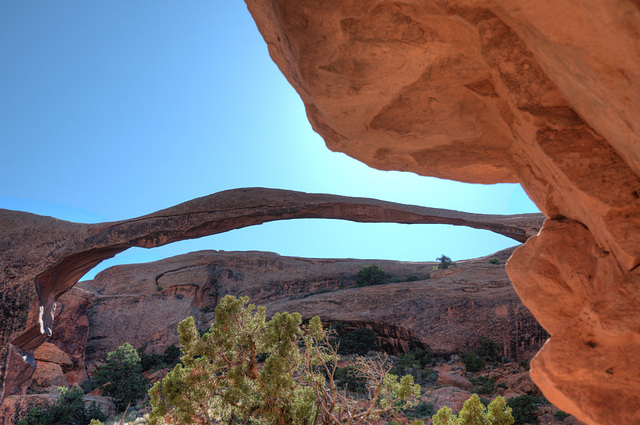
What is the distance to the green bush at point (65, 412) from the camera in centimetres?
1239

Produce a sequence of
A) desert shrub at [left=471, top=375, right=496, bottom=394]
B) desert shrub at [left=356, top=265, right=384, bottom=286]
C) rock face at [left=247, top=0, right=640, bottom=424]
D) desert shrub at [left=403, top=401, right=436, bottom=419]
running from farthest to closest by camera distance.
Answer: desert shrub at [left=356, top=265, right=384, bottom=286], desert shrub at [left=471, top=375, right=496, bottom=394], desert shrub at [left=403, top=401, right=436, bottom=419], rock face at [left=247, top=0, right=640, bottom=424]

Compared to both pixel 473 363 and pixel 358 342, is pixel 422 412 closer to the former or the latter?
pixel 473 363

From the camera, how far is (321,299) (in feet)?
71.0

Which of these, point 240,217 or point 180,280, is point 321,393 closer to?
point 240,217

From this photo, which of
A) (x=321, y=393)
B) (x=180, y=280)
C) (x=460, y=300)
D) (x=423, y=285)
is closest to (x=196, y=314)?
(x=180, y=280)

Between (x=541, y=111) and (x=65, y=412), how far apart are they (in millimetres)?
16091

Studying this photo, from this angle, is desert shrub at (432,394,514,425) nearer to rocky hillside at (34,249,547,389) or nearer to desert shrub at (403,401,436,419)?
desert shrub at (403,401,436,419)

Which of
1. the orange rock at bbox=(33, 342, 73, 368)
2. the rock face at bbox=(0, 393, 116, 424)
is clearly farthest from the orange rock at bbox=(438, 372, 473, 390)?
the orange rock at bbox=(33, 342, 73, 368)

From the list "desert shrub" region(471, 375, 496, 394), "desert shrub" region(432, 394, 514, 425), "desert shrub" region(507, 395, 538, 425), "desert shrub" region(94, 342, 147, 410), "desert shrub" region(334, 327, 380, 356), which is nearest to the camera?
"desert shrub" region(432, 394, 514, 425)

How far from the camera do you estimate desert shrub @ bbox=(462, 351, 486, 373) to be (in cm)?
1577

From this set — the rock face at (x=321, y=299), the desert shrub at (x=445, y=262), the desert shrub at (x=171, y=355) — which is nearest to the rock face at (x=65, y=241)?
the rock face at (x=321, y=299)

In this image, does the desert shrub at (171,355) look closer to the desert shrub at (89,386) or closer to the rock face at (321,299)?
the rock face at (321,299)

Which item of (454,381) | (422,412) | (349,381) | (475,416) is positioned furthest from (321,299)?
(475,416)

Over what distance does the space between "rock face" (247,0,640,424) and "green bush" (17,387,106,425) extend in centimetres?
1421
